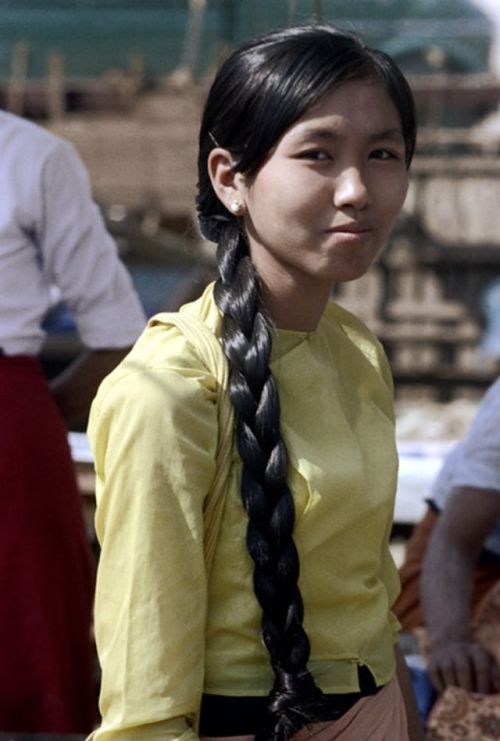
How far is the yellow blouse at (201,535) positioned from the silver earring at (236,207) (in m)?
0.09

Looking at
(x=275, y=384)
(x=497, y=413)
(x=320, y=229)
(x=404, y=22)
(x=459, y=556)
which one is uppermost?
(x=320, y=229)

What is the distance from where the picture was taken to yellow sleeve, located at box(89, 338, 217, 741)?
1289 millimetres

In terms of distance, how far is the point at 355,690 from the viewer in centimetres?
144

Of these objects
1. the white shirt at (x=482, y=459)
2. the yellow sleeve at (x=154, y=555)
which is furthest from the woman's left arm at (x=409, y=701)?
the white shirt at (x=482, y=459)

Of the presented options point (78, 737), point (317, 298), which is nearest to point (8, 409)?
point (78, 737)

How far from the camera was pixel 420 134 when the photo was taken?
1098 cm

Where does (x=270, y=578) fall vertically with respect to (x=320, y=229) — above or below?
below

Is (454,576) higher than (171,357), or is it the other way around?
(171,357)

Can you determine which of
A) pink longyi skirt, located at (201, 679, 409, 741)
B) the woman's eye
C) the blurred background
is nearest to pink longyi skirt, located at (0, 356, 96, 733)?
pink longyi skirt, located at (201, 679, 409, 741)

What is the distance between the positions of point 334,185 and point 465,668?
1.16m

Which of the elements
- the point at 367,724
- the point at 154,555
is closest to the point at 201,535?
the point at 154,555

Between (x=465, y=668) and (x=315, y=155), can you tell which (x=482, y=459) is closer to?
(x=465, y=668)

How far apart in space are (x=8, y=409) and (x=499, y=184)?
8.79m

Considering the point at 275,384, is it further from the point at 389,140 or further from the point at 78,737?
the point at 78,737
